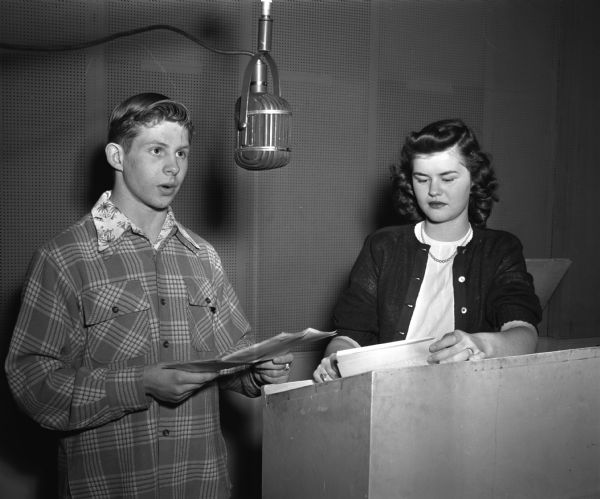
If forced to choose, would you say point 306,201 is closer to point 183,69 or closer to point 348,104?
point 348,104

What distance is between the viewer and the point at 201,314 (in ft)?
6.66

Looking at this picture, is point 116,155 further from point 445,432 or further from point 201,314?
point 445,432

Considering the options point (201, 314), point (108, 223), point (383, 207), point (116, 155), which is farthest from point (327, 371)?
point (383, 207)

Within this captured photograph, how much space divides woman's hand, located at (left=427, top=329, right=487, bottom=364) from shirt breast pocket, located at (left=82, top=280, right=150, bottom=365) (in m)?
0.80

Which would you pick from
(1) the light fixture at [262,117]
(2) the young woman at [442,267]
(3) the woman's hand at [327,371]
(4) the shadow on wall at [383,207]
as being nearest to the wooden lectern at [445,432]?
(3) the woman's hand at [327,371]

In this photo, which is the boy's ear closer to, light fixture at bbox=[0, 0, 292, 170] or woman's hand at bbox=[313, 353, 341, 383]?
light fixture at bbox=[0, 0, 292, 170]

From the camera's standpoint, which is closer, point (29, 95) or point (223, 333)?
point (223, 333)

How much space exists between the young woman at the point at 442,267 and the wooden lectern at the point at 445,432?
52cm

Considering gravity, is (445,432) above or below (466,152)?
below

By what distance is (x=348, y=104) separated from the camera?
3.73 metres

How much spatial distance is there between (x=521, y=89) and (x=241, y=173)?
6.06 ft

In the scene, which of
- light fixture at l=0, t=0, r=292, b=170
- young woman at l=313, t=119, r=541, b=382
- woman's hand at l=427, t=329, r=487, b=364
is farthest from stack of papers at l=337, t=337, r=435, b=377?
light fixture at l=0, t=0, r=292, b=170

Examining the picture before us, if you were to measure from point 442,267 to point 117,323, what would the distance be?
94 centimetres

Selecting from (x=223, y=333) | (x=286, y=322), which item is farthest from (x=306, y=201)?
(x=223, y=333)
